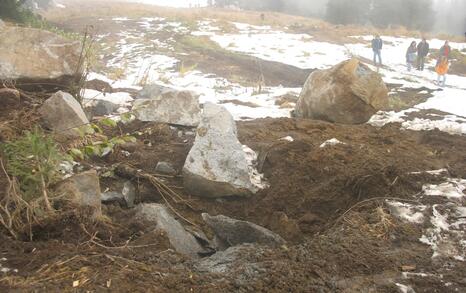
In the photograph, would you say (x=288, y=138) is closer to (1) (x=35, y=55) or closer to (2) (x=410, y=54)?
(1) (x=35, y=55)

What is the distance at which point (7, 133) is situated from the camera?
12.5 ft

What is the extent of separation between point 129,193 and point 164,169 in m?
0.65

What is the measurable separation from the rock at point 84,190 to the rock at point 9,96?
195 centimetres

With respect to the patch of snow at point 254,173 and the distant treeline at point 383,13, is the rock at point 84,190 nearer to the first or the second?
the patch of snow at point 254,173

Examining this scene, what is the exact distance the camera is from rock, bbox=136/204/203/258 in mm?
3055

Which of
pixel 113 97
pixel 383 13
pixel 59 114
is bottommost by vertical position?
pixel 113 97

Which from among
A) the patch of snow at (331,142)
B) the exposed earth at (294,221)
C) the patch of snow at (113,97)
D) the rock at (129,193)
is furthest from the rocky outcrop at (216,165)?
the patch of snow at (113,97)

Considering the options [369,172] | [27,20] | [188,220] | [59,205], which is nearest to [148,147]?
[188,220]

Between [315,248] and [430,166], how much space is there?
2.38 metres

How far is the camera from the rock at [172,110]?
565 centimetres

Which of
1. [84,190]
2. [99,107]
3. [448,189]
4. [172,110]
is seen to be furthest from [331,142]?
[99,107]

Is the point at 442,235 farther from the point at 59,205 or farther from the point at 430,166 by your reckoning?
the point at 59,205

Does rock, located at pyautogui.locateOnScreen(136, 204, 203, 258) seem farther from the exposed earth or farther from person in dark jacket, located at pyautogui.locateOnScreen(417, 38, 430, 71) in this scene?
person in dark jacket, located at pyautogui.locateOnScreen(417, 38, 430, 71)

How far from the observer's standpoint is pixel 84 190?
310 centimetres
